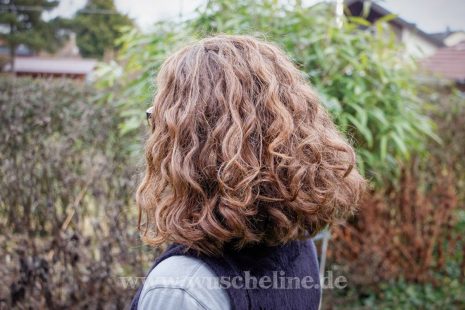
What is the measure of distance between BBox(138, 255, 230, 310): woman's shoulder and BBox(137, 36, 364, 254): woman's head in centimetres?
5

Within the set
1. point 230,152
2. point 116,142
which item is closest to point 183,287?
point 230,152

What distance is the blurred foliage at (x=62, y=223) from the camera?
2562 millimetres

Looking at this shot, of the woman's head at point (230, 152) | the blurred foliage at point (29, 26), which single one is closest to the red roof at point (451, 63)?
the woman's head at point (230, 152)

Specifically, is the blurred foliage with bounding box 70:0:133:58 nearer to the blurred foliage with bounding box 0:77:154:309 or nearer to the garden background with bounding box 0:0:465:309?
the garden background with bounding box 0:0:465:309

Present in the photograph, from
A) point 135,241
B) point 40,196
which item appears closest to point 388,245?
point 135,241

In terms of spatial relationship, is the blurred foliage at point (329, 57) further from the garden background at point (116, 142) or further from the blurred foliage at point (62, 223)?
the blurred foliage at point (62, 223)

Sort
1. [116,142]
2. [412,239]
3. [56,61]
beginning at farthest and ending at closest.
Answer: [56,61] → [412,239] → [116,142]

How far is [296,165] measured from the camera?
1068 millimetres

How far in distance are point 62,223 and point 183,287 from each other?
1.97 metres

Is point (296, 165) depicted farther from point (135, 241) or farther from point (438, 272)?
point (438, 272)

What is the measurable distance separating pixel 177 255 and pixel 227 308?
17 cm

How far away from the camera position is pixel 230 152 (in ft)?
3.31

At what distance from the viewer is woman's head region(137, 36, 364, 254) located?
1.01 meters

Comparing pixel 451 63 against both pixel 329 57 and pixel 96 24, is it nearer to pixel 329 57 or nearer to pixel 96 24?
pixel 329 57
